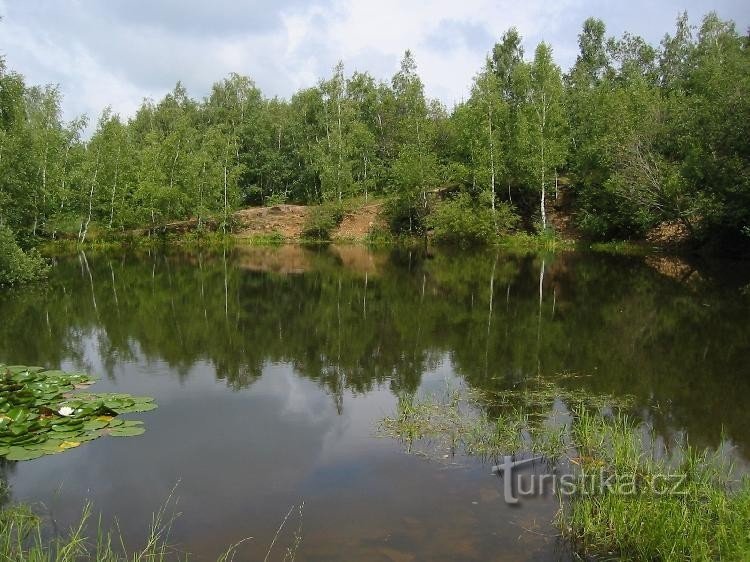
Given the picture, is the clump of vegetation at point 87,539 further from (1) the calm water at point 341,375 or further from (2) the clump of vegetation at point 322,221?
(2) the clump of vegetation at point 322,221

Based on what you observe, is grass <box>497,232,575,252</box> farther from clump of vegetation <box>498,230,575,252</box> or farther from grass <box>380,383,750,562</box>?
grass <box>380,383,750,562</box>

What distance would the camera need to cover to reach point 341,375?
1372cm

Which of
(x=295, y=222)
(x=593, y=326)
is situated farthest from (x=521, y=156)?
(x=593, y=326)

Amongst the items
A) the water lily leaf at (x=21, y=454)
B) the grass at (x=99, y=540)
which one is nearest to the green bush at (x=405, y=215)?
the water lily leaf at (x=21, y=454)

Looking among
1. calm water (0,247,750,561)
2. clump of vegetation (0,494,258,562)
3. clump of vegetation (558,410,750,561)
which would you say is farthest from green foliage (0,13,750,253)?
clump of vegetation (558,410,750,561)

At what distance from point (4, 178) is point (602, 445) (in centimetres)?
3387

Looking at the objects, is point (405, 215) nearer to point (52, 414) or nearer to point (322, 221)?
point (322, 221)

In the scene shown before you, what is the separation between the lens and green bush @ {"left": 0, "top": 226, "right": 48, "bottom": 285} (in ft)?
81.3

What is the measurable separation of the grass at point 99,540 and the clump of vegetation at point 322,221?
168 feet

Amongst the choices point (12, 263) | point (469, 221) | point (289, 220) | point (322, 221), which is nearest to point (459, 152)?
point (469, 221)

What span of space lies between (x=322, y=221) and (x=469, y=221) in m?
15.8

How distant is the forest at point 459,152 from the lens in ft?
118

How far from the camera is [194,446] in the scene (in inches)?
384

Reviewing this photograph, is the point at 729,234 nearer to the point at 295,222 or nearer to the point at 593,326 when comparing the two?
the point at 593,326
